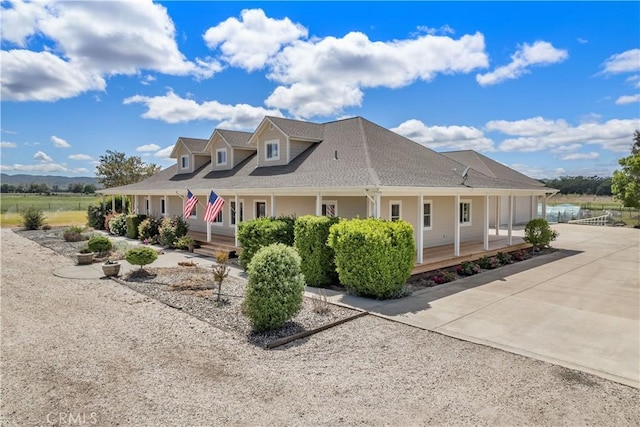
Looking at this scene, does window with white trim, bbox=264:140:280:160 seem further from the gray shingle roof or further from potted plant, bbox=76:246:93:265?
potted plant, bbox=76:246:93:265

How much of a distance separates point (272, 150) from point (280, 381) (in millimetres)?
14770

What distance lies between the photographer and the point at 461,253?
14.4 metres

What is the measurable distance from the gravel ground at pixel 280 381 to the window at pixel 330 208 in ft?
23.8

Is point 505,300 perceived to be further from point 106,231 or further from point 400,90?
point 106,231

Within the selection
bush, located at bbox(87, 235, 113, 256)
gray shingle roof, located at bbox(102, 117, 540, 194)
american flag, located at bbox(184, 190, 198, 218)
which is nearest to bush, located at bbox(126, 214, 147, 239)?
gray shingle roof, located at bbox(102, 117, 540, 194)

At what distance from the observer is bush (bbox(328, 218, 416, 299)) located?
30.6 ft

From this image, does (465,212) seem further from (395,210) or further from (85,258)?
(85,258)

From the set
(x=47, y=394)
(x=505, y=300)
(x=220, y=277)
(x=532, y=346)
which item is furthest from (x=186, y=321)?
(x=505, y=300)

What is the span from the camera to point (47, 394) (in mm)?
5035

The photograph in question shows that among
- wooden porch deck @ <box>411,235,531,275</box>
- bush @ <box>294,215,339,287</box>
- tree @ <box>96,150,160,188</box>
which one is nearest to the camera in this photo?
bush @ <box>294,215,339,287</box>

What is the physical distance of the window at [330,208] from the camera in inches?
583

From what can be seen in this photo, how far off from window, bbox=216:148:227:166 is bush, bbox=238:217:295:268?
10938 mm

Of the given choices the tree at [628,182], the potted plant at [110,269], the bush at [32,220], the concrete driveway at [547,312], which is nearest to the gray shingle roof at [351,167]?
the concrete driveway at [547,312]

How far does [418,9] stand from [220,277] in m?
11.4
